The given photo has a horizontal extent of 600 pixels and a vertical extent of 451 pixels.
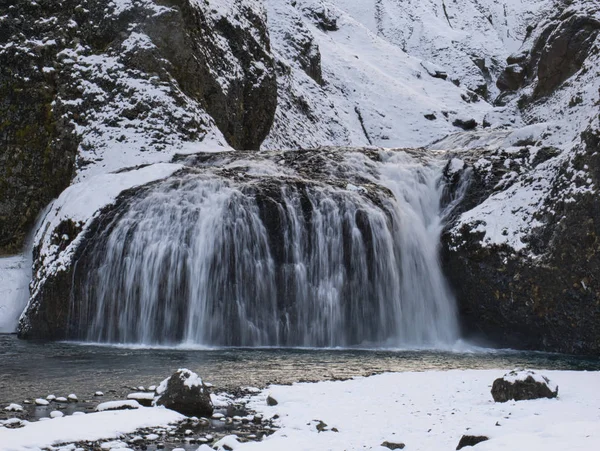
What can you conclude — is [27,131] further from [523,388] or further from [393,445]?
[393,445]

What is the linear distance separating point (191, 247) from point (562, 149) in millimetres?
9939

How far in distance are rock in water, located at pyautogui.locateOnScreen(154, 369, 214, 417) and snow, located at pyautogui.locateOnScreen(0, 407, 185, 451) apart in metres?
0.14

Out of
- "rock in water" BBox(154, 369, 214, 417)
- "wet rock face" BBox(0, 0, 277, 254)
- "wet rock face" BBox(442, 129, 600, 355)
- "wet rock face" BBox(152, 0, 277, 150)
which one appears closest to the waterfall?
"wet rock face" BBox(442, 129, 600, 355)

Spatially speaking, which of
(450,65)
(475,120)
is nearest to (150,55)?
(475,120)

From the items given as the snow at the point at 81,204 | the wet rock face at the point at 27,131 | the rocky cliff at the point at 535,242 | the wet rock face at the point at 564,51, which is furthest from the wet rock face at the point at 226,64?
the wet rock face at the point at 564,51

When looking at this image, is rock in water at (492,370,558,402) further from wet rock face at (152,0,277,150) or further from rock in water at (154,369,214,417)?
wet rock face at (152,0,277,150)

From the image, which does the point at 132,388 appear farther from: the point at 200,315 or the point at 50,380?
the point at 200,315

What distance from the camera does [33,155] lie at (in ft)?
71.1

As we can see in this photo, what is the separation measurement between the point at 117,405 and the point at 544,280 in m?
10.6

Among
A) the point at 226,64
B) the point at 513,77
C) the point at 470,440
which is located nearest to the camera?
the point at 470,440

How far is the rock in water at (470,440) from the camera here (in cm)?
510

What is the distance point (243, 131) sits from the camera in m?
29.0

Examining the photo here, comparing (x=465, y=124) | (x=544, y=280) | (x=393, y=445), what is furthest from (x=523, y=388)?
(x=465, y=124)

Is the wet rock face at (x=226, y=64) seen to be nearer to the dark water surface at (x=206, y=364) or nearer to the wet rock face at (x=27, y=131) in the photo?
the wet rock face at (x=27, y=131)
